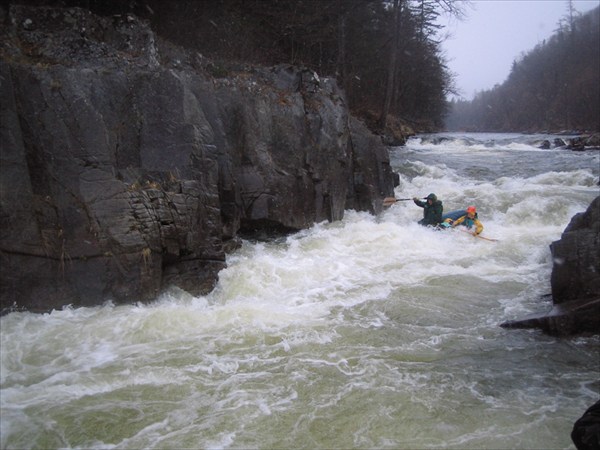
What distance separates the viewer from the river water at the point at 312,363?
3.73 m

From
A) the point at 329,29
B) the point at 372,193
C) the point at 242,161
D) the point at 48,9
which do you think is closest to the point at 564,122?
the point at 329,29

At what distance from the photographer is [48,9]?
286 inches

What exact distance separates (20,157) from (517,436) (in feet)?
20.4

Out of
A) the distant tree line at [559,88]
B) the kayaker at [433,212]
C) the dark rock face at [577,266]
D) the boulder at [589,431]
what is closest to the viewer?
the boulder at [589,431]

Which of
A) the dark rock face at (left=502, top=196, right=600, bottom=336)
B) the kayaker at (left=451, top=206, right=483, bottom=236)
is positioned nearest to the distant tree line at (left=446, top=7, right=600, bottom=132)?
the kayaker at (left=451, top=206, right=483, bottom=236)

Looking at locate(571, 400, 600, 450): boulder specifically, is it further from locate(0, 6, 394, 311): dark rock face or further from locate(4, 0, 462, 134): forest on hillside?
locate(4, 0, 462, 134): forest on hillside

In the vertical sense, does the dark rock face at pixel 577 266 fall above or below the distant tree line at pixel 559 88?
below

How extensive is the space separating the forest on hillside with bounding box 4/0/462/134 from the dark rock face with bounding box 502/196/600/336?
707 centimetres

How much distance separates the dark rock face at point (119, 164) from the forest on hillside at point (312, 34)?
1.42 meters

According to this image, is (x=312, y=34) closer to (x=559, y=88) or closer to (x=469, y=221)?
(x=469, y=221)

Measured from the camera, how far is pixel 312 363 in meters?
4.77

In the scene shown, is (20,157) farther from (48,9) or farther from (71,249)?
(48,9)

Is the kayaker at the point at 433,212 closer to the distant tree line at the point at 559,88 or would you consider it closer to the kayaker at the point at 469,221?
the kayaker at the point at 469,221

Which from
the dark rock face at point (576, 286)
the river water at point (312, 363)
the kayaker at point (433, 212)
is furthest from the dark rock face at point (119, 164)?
the dark rock face at point (576, 286)
